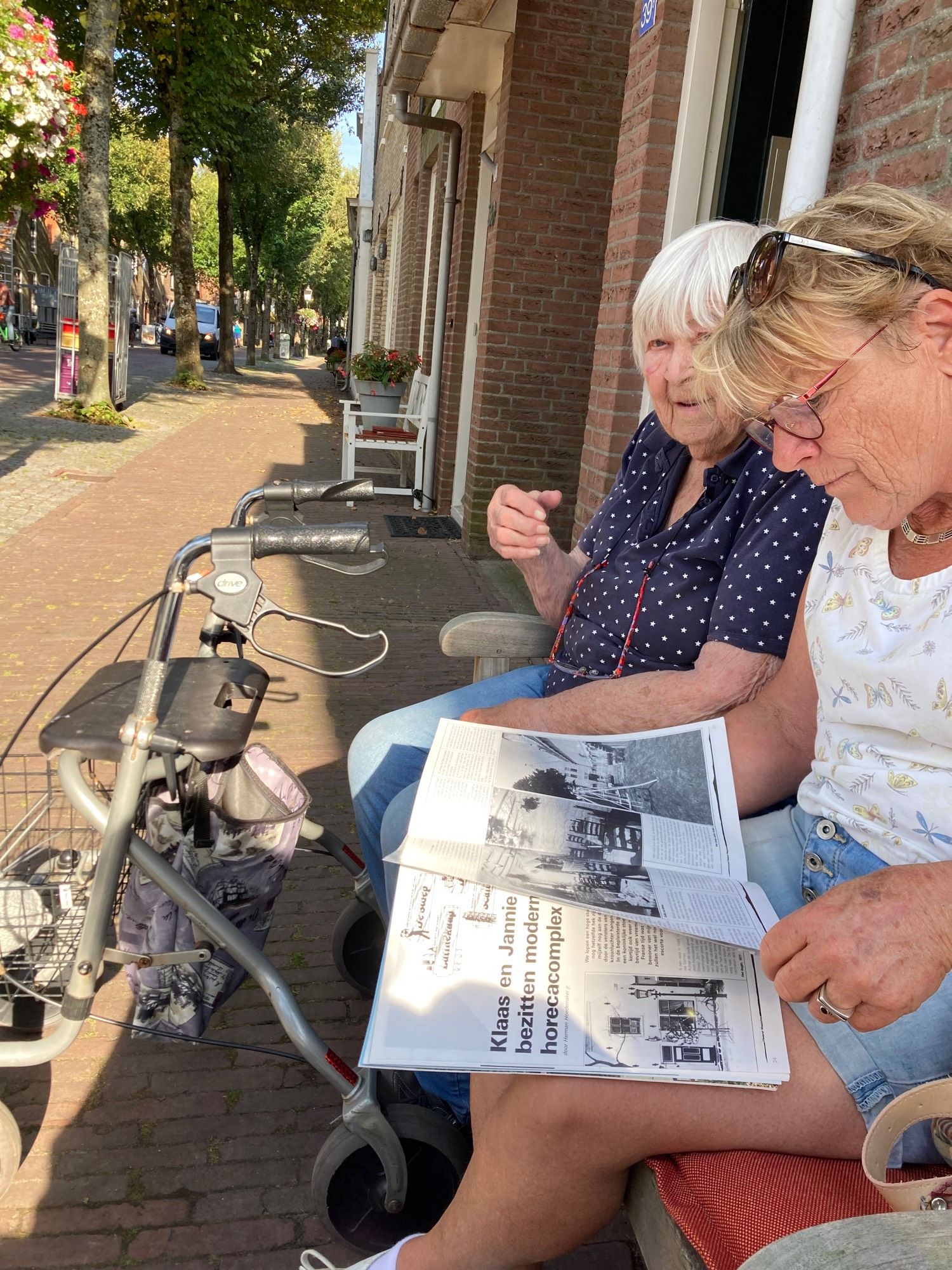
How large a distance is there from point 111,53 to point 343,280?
147 feet

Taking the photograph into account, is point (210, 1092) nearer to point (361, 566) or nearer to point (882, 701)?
point (361, 566)

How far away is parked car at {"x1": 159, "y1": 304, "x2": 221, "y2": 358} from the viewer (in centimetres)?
3591

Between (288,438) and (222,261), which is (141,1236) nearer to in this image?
(288,438)

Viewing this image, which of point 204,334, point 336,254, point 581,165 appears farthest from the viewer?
point 336,254

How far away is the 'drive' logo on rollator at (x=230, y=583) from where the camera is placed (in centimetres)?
160

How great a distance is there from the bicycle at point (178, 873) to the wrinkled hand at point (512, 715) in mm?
415

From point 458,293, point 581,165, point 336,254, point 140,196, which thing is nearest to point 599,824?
point 581,165

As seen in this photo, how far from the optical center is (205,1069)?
2.39m

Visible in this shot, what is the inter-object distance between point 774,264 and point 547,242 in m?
6.00

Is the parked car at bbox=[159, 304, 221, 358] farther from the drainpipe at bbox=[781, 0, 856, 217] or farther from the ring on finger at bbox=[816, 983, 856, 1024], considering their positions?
the ring on finger at bbox=[816, 983, 856, 1024]

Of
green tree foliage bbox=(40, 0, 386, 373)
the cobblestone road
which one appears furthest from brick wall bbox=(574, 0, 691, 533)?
green tree foliage bbox=(40, 0, 386, 373)

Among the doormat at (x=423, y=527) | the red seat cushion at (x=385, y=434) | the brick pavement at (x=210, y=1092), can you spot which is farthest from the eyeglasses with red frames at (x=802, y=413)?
the red seat cushion at (x=385, y=434)

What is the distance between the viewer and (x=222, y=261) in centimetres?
2500

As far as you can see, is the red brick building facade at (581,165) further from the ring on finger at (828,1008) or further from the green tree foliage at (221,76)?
the green tree foliage at (221,76)
